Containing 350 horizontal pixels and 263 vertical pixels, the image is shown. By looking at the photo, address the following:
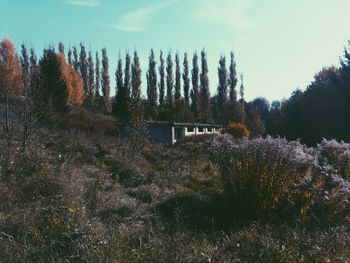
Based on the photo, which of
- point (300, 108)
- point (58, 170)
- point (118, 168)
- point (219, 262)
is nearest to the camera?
point (219, 262)

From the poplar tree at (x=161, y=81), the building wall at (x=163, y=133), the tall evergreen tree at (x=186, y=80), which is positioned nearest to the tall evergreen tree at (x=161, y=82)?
the poplar tree at (x=161, y=81)

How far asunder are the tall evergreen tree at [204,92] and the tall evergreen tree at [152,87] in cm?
638

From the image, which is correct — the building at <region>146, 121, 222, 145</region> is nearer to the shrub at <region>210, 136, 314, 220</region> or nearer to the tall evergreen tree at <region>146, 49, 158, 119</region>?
Answer: the tall evergreen tree at <region>146, 49, 158, 119</region>

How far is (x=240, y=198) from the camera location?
789 centimetres

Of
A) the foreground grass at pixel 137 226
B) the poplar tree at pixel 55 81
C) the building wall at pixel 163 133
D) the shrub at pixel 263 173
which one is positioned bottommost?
the foreground grass at pixel 137 226

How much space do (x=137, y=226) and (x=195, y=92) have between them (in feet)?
205

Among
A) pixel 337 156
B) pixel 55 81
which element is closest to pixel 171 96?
pixel 55 81

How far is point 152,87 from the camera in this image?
6825 cm

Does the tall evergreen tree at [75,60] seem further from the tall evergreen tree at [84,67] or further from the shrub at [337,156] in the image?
the shrub at [337,156]

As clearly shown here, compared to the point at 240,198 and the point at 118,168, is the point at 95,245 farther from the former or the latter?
the point at 118,168

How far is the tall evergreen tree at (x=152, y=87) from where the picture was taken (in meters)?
62.9

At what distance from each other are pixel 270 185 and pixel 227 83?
65.1 meters

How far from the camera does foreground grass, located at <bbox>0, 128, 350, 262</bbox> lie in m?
5.29

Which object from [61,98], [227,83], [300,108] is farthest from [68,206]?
[227,83]
